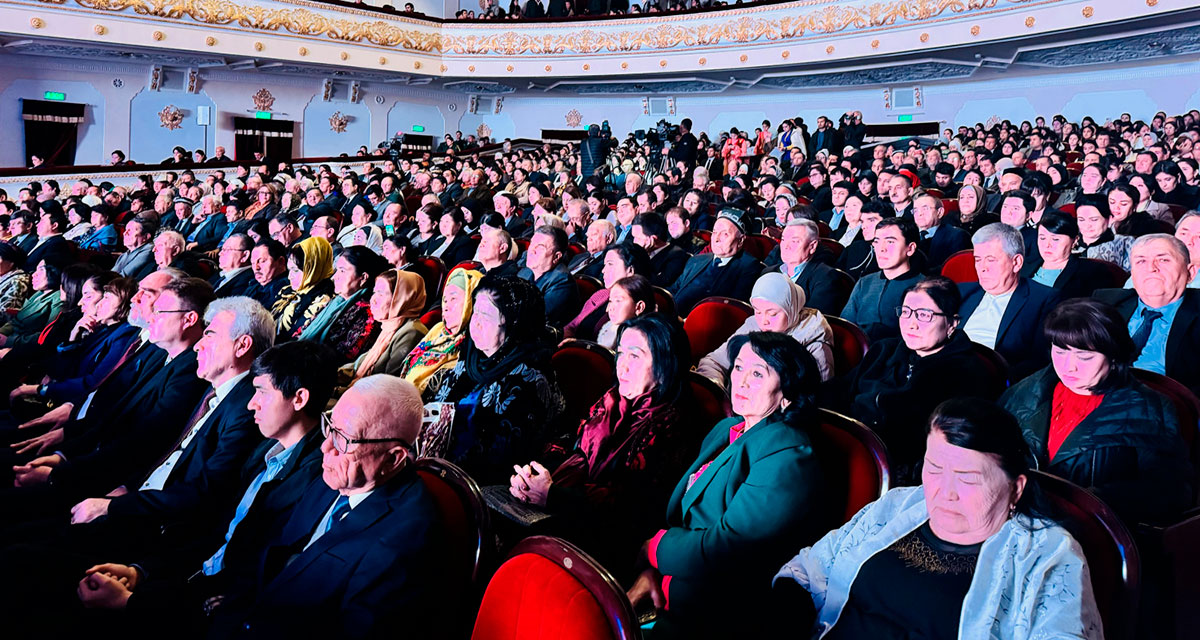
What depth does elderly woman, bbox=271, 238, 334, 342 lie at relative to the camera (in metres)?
3.51

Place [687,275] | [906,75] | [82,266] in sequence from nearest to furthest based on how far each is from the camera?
[82,266] → [687,275] → [906,75]

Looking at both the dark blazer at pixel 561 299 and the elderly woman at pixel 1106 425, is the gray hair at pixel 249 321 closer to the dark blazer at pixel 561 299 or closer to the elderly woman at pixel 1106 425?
the dark blazer at pixel 561 299

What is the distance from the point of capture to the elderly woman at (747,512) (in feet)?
4.80

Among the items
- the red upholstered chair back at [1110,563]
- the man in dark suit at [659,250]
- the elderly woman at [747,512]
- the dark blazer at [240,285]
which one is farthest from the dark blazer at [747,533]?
the dark blazer at [240,285]

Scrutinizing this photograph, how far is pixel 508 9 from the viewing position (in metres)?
17.3

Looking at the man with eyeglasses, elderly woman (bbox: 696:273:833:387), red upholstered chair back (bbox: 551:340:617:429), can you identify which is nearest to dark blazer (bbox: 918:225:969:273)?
the man with eyeglasses

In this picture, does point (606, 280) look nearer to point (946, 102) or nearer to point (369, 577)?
point (369, 577)

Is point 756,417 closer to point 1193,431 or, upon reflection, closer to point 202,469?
point 1193,431

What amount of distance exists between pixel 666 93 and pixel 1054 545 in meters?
16.7

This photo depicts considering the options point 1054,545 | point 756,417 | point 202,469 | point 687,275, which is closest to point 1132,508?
point 1054,545

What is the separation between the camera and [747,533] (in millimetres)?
1472

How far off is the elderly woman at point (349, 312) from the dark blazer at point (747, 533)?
201cm

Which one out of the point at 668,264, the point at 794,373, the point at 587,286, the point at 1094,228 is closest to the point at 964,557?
the point at 794,373

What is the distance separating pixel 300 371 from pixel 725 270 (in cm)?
238
